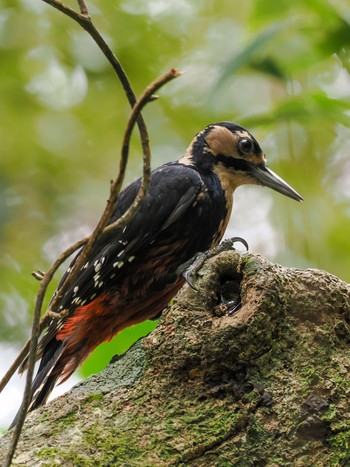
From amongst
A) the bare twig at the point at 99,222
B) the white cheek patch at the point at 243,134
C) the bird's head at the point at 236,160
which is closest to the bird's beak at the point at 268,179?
the bird's head at the point at 236,160

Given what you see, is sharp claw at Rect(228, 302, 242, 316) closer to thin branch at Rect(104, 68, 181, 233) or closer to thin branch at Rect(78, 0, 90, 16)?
thin branch at Rect(104, 68, 181, 233)

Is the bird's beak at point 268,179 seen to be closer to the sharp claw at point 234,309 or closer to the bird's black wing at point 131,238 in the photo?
the bird's black wing at point 131,238

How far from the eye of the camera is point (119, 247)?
3219mm

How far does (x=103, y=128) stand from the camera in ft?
20.1

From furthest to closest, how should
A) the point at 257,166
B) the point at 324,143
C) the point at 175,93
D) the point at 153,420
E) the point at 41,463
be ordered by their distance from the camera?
1. the point at 175,93
2. the point at 324,143
3. the point at 257,166
4. the point at 153,420
5. the point at 41,463

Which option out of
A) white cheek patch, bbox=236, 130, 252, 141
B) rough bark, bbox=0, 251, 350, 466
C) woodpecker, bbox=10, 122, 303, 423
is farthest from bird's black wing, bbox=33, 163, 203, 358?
rough bark, bbox=0, 251, 350, 466

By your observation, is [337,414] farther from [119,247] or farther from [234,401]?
[119,247]

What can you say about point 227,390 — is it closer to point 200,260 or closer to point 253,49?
point 200,260

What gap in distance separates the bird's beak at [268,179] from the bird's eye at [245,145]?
7 cm

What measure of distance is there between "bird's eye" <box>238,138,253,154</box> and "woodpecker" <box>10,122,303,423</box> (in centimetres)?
22

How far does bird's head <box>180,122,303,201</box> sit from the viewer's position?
143 inches

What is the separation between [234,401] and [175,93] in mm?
4357

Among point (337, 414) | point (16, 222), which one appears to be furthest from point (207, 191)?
point (16, 222)

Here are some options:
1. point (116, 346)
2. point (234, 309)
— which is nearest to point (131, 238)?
point (116, 346)
